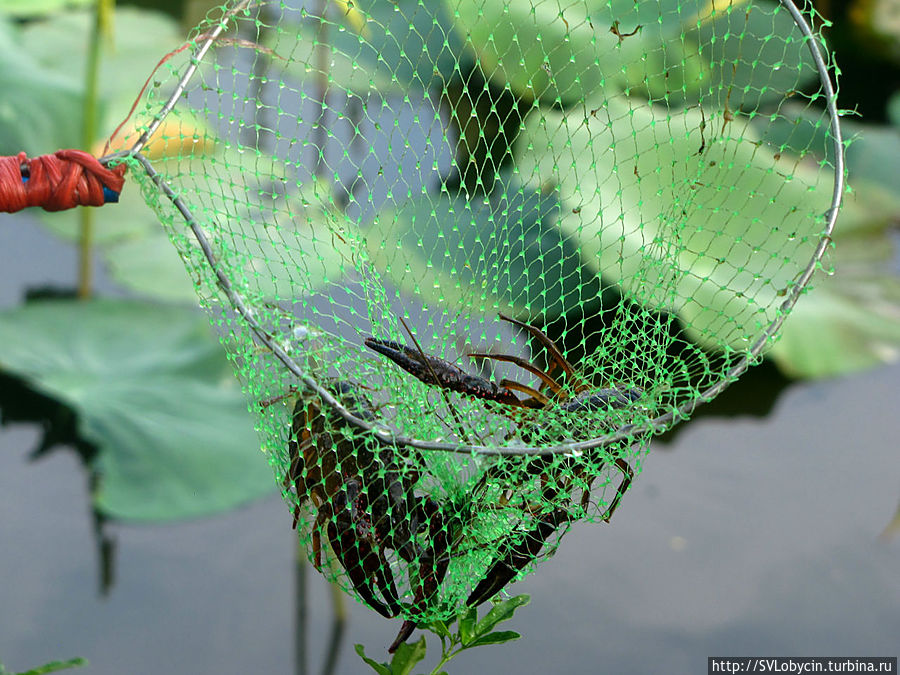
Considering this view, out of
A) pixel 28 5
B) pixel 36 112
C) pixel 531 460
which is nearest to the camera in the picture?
pixel 531 460

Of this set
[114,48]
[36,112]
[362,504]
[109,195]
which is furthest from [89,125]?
[362,504]

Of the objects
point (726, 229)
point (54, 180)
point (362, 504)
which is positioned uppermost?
point (726, 229)

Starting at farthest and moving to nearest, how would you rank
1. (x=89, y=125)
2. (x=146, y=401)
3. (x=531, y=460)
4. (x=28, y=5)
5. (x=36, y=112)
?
(x=28, y=5) → (x=36, y=112) → (x=89, y=125) → (x=146, y=401) → (x=531, y=460)

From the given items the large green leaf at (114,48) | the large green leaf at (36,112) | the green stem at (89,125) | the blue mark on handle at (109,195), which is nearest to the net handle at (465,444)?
the blue mark on handle at (109,195)

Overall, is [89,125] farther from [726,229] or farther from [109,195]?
[109,195]

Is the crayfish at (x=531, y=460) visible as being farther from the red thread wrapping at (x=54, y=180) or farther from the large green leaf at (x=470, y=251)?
the large green leaf at (x=470, y=251)

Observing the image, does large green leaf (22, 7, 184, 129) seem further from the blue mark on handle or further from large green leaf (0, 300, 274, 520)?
the blue mark on handle

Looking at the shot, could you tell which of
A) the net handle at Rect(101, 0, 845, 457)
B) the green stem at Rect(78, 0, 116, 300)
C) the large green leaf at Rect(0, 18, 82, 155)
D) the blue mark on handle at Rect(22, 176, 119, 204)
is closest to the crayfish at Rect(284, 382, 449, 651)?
the net handle at Rect(101, 0, 845, 457)
